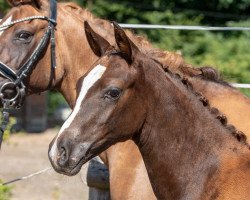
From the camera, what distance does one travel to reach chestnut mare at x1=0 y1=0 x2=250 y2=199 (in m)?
5.03

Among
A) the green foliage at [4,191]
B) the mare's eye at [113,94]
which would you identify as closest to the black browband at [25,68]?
the green foliage at [4,191]

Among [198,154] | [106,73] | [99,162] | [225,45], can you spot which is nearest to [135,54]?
[106,73]

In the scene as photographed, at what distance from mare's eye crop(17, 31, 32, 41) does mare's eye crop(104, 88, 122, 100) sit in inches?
47.0

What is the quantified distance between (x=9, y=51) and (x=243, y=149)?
1549 mm

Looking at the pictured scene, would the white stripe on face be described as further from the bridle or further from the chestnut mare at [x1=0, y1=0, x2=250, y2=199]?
the bridle

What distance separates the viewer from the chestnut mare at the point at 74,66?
198 inches

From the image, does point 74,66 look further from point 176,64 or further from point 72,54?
point 176,64

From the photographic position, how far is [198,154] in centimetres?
434

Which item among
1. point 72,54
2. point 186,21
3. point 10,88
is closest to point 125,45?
point 72,54

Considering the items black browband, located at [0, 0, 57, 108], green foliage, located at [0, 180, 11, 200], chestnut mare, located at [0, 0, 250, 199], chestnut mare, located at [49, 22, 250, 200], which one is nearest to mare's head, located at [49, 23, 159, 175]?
chestnut mare, located at [49, 22, 250, 200]

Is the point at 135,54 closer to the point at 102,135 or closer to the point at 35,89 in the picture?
the point at 102,135

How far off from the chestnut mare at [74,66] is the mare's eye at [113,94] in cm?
86

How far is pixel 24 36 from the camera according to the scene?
525cm

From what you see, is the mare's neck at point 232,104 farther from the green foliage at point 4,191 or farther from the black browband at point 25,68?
the green foliage at point 4,191
